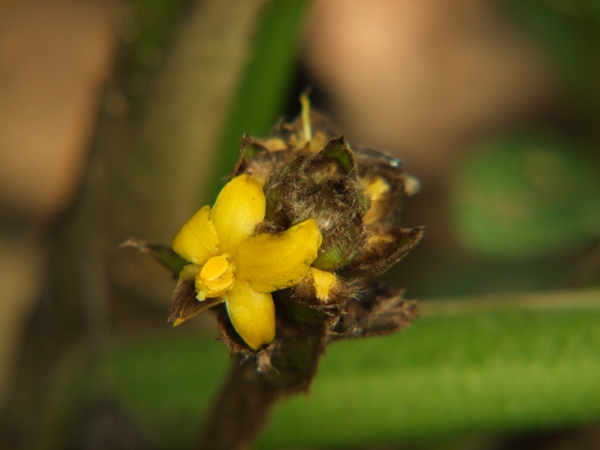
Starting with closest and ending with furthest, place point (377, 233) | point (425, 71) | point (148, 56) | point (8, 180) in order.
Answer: point (377, 233)
point (148, 56)
point (8, 180)
point (425, 71)

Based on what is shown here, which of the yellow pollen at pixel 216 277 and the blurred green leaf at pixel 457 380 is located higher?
the yellow pollen at pixel 216 277

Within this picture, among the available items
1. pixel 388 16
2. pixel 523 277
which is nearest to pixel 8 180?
pixel 388 16

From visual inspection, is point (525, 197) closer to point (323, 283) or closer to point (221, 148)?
point (221, 148)

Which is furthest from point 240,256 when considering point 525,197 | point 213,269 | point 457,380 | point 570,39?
point 570,39

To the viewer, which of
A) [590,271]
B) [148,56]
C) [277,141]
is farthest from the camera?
[590,271]

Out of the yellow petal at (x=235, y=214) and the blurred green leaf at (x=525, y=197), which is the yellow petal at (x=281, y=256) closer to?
the yellow petal at (x=235, y=214)

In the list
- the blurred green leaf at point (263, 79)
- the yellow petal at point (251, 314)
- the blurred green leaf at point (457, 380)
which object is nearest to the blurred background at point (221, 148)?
the blurred green leaf at point (263, 79)

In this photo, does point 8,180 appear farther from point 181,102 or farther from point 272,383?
point 272,383
